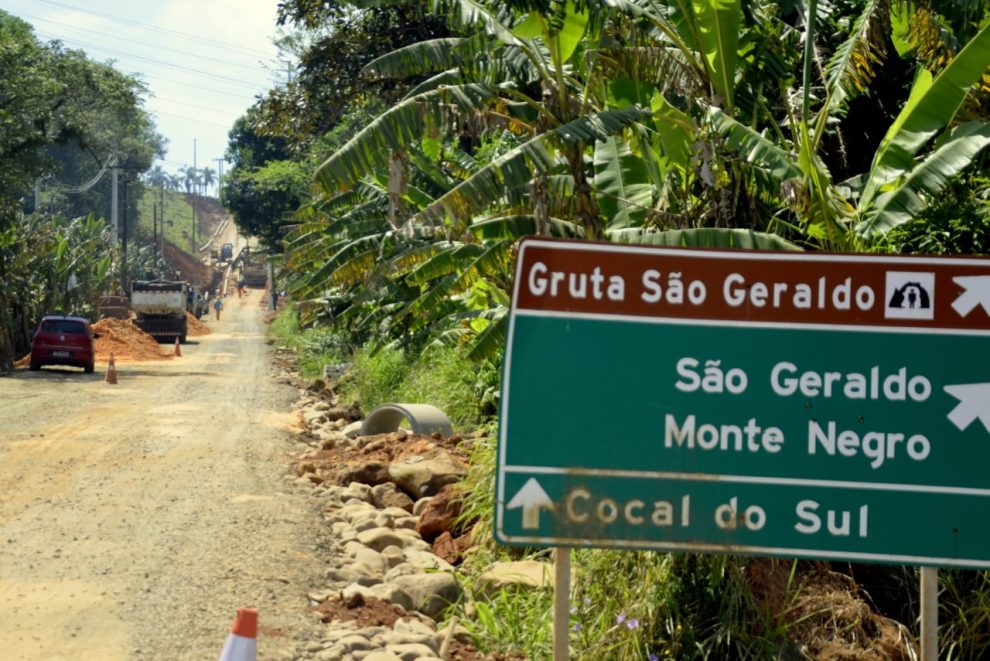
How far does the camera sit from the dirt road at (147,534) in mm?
7461

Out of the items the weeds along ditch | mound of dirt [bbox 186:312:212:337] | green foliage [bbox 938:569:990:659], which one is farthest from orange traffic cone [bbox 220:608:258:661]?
mound of dirt [bbox 186:312:212:337]

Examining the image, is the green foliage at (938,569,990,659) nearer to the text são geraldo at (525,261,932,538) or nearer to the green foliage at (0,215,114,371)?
the text são geraldo at (525,261,932,538)

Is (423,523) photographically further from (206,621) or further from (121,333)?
(121,333)

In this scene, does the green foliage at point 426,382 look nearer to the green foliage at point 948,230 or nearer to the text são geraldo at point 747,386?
the green foliage at point 948,230

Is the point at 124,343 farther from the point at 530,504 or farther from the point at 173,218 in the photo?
the point at 173,218

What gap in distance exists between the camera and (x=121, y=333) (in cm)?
4869

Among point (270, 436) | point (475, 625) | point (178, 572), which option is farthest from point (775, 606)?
point (270, 436)

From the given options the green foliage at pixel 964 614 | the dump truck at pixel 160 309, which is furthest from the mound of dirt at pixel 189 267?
the green foliage at pixel 964 614

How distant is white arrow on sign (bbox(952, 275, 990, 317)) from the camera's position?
4.36 m

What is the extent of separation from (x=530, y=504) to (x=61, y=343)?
107 feet

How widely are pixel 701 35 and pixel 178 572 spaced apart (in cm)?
616

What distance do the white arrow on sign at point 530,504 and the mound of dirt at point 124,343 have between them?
39552 mm

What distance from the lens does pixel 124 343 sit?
45875mm

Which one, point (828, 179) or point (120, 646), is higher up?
point (828, 179)
